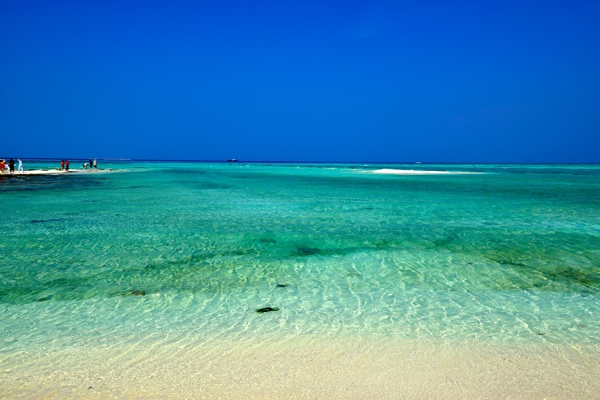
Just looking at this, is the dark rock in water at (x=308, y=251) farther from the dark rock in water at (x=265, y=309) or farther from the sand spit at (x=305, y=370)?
the sand spit at (x=305, y=370)

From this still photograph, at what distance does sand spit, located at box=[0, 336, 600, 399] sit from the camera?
3.40m

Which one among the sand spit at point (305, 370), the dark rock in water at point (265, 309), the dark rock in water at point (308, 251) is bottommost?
the dark rock in water at point (265, 309)

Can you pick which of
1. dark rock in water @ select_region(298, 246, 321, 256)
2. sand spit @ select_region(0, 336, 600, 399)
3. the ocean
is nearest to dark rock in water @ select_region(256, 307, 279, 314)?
the ocean

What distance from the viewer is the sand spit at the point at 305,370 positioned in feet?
11.2

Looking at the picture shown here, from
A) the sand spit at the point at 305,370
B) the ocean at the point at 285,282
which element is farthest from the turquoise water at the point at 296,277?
the sand spit at the point at 305,370

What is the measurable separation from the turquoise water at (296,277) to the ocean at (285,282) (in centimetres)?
3

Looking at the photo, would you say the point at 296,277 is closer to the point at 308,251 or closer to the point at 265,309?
the point at 265,309

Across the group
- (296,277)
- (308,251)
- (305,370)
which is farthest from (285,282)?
(305,370)

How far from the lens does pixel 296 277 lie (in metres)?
7.21

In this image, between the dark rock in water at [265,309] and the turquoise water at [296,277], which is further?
the dark rock in water at [265,309]

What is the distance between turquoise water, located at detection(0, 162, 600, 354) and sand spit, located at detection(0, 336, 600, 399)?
34cm

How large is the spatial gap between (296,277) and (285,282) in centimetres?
37

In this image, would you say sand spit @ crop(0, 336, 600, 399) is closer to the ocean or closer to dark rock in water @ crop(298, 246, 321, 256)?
the ocean

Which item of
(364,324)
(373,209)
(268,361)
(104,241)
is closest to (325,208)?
(373,209)
